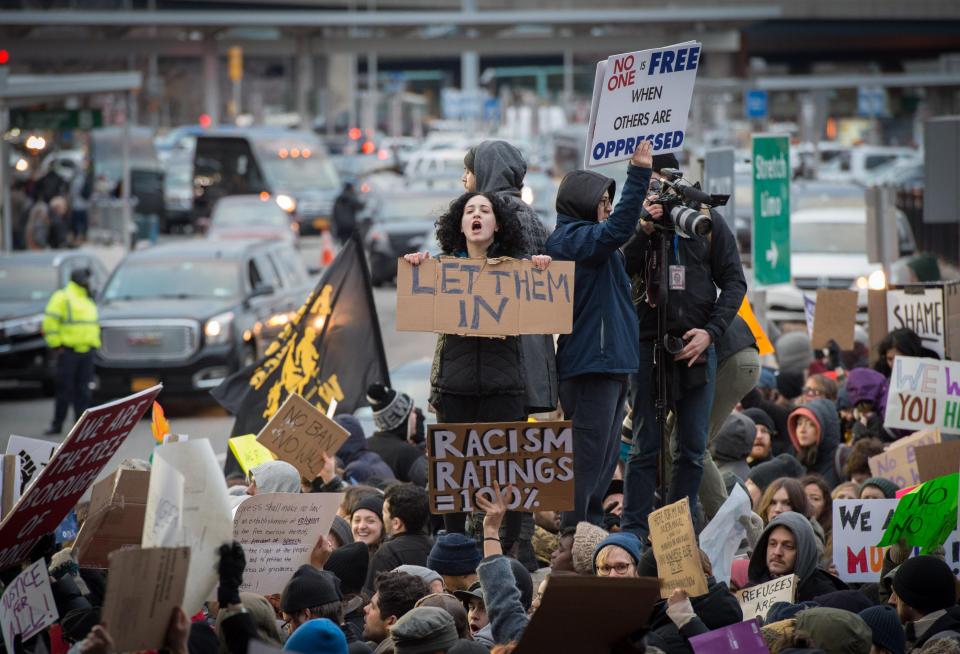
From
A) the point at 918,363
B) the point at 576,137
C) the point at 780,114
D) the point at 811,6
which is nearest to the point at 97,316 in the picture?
the point at 918,363

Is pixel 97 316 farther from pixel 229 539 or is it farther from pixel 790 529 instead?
pixel 229 539

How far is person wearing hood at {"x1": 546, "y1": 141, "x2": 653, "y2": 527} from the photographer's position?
7980 mm

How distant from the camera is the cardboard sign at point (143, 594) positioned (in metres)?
4.64

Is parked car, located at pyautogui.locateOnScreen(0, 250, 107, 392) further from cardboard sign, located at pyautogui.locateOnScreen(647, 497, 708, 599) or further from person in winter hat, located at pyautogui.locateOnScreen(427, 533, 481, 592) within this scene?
cardboard sign, located at pyautogui.locateOnScreen(647, 497, 708, 599)

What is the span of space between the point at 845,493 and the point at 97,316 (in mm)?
11813

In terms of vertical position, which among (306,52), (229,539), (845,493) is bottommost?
(845,493)

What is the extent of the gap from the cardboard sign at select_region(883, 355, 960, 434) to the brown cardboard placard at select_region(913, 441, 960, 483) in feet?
4.50

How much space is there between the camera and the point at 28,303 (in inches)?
813

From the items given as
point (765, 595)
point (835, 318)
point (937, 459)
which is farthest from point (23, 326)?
point (765, 595)

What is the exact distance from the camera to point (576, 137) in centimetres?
4694

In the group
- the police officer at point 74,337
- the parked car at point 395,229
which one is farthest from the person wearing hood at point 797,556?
the parked car at point 395,229

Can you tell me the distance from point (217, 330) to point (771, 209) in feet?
24.3

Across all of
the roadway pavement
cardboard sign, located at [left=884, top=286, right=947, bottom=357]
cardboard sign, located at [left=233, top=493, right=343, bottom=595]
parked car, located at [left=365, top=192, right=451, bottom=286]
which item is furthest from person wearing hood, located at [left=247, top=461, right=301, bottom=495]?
parked car, located at [left=365, top=192, right=451, bottom=286]

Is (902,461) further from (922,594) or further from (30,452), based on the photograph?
(30,452)
